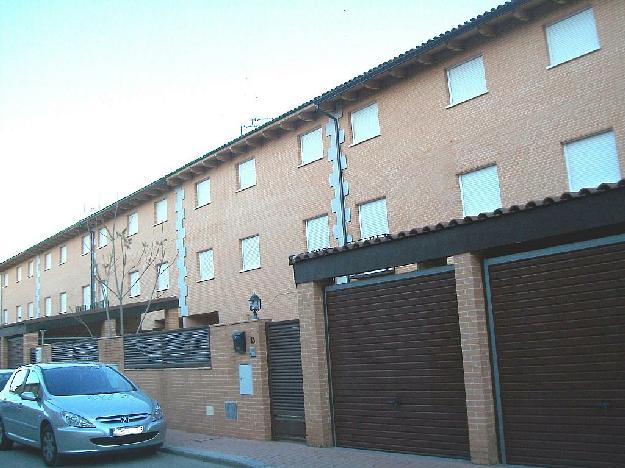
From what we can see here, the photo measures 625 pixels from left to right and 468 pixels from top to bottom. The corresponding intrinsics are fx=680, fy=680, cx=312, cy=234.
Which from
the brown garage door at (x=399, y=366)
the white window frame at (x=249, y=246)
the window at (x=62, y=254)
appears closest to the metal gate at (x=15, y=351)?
the white window frame at (x=249, y=246)

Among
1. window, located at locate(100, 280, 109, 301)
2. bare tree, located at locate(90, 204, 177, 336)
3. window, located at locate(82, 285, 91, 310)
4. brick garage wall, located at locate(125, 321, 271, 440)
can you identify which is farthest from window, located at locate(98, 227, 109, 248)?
brick garage wall, located at locate(125, 321, 271, 440)

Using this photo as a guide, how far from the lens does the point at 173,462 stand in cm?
1084

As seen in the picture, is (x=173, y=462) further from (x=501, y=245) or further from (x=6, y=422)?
(x=501, y=245)

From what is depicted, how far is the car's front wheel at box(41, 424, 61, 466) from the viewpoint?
1062 cm

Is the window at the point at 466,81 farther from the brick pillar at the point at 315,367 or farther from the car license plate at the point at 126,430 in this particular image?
the car license plate at the point at 126,430

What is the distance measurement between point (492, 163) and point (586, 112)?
239 centimetres

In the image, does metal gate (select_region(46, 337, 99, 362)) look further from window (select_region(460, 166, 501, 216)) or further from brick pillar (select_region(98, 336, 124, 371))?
window (select_region(460, 166, 501, 216))

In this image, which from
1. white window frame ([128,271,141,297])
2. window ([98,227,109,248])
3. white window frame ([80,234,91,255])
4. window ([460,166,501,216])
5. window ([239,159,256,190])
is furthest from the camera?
white window frame ([80,234,91,255])

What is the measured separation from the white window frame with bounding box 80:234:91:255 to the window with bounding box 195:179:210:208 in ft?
35.3

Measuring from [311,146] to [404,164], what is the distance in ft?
13.6

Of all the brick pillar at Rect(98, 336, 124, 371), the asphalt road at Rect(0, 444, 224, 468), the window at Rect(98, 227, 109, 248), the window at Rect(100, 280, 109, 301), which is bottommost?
the asphalt road at Rect(0, 444, 224, 468)

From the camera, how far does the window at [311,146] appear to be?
2047cm

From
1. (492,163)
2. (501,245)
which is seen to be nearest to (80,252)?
(492,163)

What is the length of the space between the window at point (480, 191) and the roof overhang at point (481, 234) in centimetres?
599
